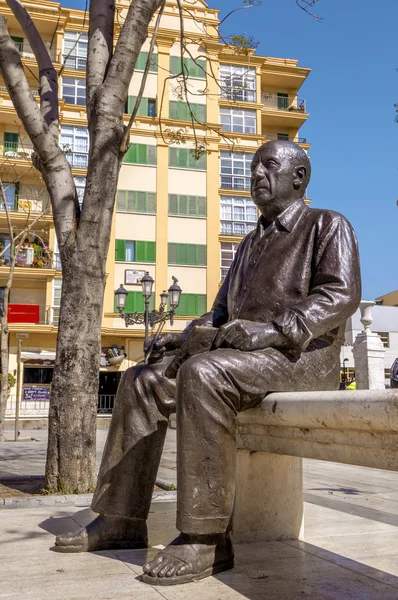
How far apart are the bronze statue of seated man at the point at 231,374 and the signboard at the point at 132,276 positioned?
92.6ft

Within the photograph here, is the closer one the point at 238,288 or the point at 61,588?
the point at 61,588

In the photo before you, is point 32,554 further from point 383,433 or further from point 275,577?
point 383,433

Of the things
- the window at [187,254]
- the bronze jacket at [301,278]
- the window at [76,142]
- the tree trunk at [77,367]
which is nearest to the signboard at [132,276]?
the window at [187,254]

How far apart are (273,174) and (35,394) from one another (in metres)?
27.4

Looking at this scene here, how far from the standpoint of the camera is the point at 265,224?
128 inches

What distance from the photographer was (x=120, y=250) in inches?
1257

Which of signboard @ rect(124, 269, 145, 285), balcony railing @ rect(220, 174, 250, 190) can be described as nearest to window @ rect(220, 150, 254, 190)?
balcony railing @ rect(220, 174, 250, 190)

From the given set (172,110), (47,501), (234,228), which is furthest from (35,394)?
(47,501)

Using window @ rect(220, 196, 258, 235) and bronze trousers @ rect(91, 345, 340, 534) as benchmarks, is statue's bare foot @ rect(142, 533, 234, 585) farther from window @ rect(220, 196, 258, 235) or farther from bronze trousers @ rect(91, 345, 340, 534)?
window @ rect(220, 196, 258, 235)

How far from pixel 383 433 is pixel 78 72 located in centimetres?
3386

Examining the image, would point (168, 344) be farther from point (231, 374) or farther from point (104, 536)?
point (104, 536)

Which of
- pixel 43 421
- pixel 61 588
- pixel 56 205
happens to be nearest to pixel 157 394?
pixel 61 588

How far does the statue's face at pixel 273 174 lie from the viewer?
316cm

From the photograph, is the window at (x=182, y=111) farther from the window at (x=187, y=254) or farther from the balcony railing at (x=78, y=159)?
the window at (x=187, y=254)
